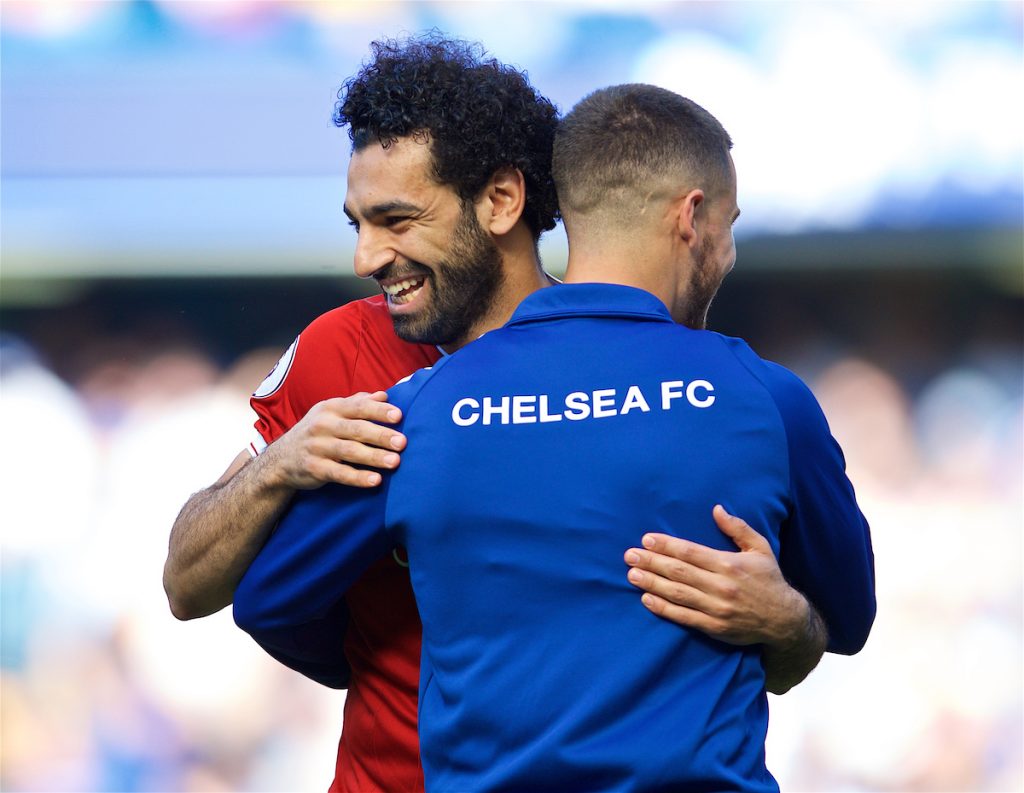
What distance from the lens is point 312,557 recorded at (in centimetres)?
145

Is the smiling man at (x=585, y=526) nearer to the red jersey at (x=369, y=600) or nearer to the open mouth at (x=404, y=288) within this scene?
the red jersey at (x=369, y=600)

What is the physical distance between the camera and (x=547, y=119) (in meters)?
1.89

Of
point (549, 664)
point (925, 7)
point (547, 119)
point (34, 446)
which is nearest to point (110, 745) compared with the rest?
point (34, 446)

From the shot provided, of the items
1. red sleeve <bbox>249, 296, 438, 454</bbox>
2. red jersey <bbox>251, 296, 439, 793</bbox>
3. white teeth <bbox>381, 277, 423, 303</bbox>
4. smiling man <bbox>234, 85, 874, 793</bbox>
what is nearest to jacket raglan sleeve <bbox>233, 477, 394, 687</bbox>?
smiling man <bbox>234, 85, 874, 793</bbox>

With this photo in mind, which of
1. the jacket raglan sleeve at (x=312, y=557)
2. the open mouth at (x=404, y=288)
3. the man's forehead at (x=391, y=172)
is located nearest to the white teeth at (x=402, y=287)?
the open mouth at (x=404, y=288)

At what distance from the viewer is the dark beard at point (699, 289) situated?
5.03ft

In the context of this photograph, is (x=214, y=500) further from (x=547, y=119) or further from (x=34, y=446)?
(x=34, y=446)

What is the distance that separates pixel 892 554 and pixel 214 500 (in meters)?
2.87

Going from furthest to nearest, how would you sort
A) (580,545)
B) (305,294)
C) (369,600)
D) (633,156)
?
(305,294) → (369,600) → (633,156) → (580,545)

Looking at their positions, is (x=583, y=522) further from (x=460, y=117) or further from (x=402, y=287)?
(x=460, y=117)

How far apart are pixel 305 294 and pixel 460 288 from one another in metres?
2.39

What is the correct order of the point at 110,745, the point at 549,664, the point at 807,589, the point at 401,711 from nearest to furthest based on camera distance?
1. the point at 549,664
2. the point at 807,589
3. the point at 401,711
4. the point at 110,745

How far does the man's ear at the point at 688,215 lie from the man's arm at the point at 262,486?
39cm

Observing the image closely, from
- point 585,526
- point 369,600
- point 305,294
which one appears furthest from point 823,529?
point 305,294
